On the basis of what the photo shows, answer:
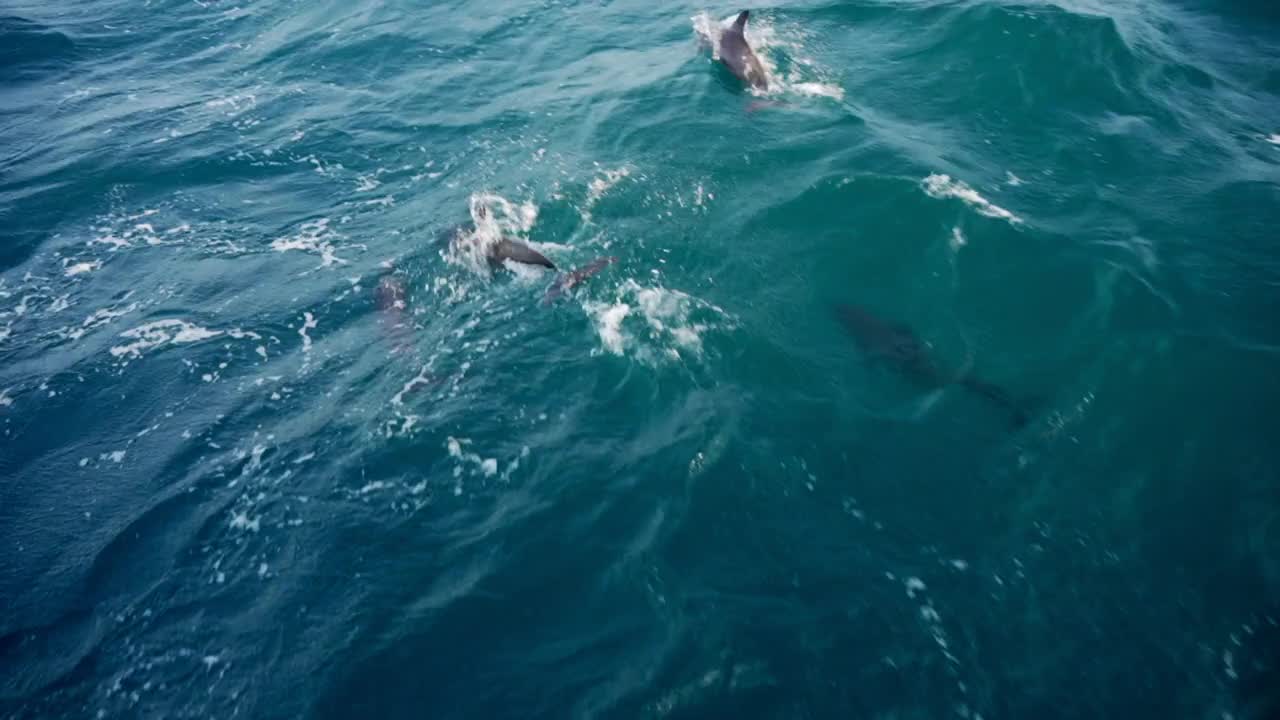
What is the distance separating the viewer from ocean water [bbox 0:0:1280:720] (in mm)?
7254

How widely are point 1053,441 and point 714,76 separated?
13.4m

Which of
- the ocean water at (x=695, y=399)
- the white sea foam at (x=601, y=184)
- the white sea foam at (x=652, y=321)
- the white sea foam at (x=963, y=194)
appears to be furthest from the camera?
the white sea foam at (x=601, y=184)

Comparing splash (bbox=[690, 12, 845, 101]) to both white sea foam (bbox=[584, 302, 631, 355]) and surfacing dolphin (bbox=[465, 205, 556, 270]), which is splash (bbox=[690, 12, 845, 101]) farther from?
white sea foam (bbox=[584, 302, 631, 355])

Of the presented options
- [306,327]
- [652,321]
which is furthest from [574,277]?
[306,327]

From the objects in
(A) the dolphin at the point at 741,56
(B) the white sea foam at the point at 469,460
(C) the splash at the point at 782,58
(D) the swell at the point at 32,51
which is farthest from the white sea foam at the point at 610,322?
(D) the swell at the point at 32,51

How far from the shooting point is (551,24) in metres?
23.7

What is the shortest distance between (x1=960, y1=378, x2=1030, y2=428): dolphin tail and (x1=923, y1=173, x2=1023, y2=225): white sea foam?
163 inches

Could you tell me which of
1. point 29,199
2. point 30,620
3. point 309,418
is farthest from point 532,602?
point 29,199

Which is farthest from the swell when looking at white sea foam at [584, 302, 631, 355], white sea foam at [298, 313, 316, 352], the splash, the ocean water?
white sea foam at [584, 302, 631, 355]

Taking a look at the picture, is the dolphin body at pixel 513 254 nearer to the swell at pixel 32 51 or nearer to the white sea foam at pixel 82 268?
the white sea foam at pixel 82 268

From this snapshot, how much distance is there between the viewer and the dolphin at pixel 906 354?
941cm

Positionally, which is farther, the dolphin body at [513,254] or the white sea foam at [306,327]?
the white sea foam at [306,327]

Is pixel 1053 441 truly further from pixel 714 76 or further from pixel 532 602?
pixel 714 76

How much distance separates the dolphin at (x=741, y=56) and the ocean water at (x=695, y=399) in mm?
450
